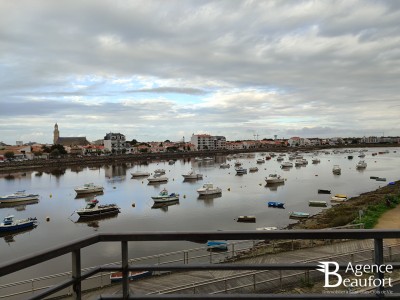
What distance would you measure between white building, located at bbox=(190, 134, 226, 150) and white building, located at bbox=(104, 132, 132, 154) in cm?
3638

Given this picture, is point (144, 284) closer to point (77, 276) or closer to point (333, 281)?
point (333, 281)

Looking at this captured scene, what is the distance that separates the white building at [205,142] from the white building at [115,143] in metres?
36.4

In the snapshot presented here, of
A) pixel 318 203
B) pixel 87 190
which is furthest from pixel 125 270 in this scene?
pixel 87 190

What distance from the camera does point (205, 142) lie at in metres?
154

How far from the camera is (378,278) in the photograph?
6.43 feet

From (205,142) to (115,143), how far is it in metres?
45.7

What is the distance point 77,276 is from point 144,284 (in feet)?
Result: 24.7

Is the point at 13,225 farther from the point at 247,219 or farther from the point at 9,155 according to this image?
the point at 9,155

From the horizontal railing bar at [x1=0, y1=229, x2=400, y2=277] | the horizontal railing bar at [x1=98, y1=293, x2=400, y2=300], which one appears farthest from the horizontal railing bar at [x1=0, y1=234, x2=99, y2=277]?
the horizontal railing bar at [x1=98, y1=293, x2=400, y2=300]

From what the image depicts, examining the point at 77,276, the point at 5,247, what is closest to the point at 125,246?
the point at 77,276

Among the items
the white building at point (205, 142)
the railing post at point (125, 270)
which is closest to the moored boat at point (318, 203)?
the railing post at point (125, 270)

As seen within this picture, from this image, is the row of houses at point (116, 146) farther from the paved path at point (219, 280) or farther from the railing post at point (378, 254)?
the railing post at point (378, 254)

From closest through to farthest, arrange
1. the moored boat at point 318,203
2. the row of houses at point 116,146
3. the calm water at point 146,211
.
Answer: the calm water at point 146,211
the moored boat at point 318,203
the row of houses at point 116,146

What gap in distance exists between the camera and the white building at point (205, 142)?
15200 centimetres
